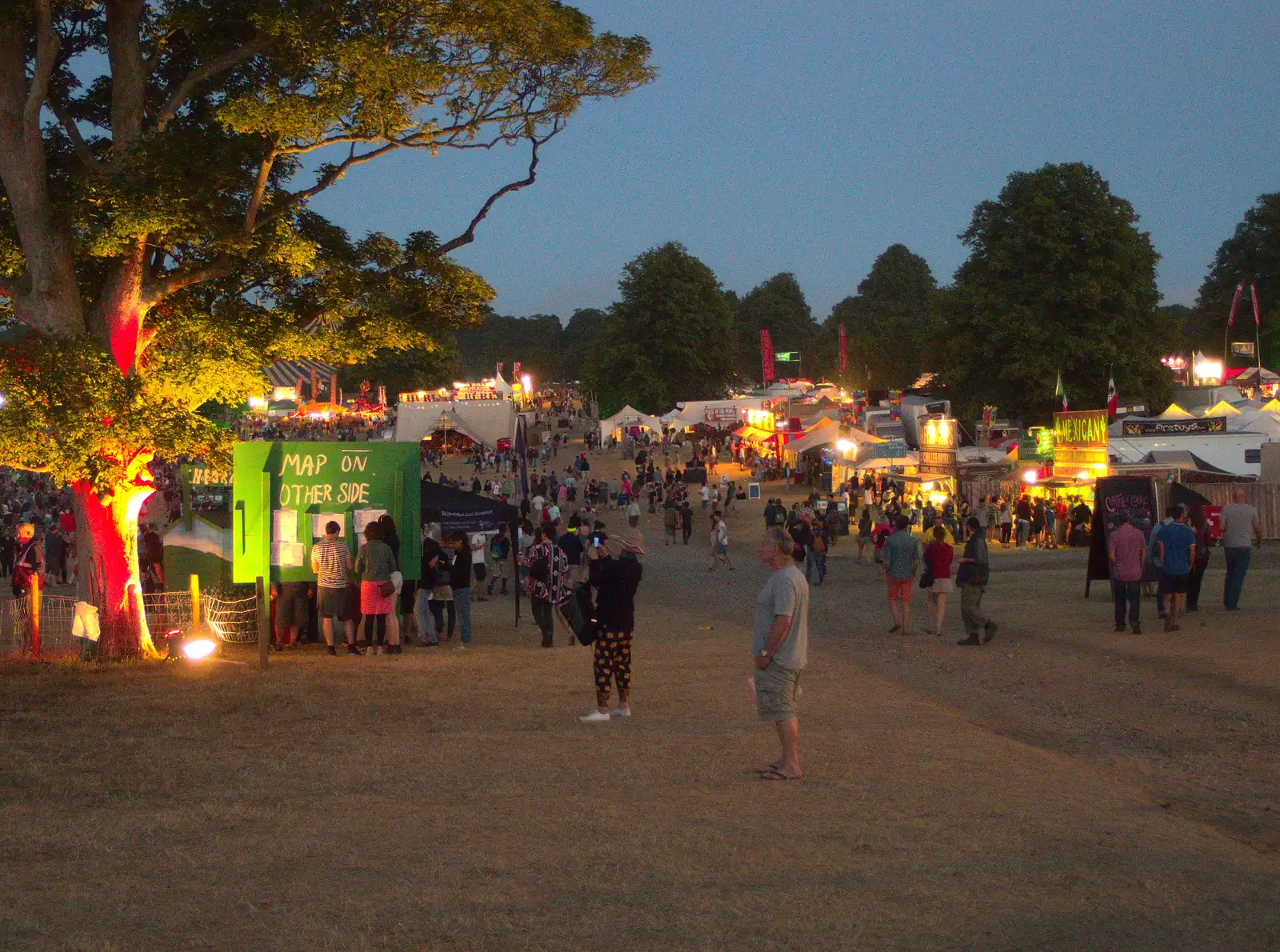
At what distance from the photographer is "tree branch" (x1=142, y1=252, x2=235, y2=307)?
1250 centimetres

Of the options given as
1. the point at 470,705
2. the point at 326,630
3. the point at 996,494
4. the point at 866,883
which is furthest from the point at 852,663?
the point at 996,494

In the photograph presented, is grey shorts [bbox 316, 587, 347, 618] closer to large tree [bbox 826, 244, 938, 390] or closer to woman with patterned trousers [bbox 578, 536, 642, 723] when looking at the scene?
woman with patterned trousers [bbox 578, 536, 642, 723]

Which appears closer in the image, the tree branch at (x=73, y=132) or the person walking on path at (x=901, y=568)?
the tree branch at (x=73, y=132)

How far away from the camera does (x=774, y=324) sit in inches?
4614

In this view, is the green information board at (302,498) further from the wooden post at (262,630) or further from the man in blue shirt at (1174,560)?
the man in blue shirt at (1174,560)

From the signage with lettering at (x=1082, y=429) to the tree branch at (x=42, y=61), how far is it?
73.7 ft

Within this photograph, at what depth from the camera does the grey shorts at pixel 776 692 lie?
700cm

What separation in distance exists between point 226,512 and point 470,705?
12.7m

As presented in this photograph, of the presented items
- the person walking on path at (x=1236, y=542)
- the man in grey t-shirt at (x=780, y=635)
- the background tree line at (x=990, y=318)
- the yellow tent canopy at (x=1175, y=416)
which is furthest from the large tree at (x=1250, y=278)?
the man in grey t-shirt at (x=780, y=635)

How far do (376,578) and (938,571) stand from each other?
6.66 meters

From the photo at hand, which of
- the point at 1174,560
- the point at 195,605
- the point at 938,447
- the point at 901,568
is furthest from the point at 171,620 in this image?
the point at 938,447

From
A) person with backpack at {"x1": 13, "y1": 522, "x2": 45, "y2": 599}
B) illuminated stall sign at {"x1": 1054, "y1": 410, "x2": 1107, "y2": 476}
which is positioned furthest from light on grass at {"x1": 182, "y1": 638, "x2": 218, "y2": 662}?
illuminated stall sign at {"x1": 1054, "y1": 410, "x2": 1107, "y2": 476}

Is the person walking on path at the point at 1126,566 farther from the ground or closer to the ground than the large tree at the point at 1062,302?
closer to the ground

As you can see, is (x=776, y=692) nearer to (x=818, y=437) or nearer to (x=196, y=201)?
(x=196, y=201)
